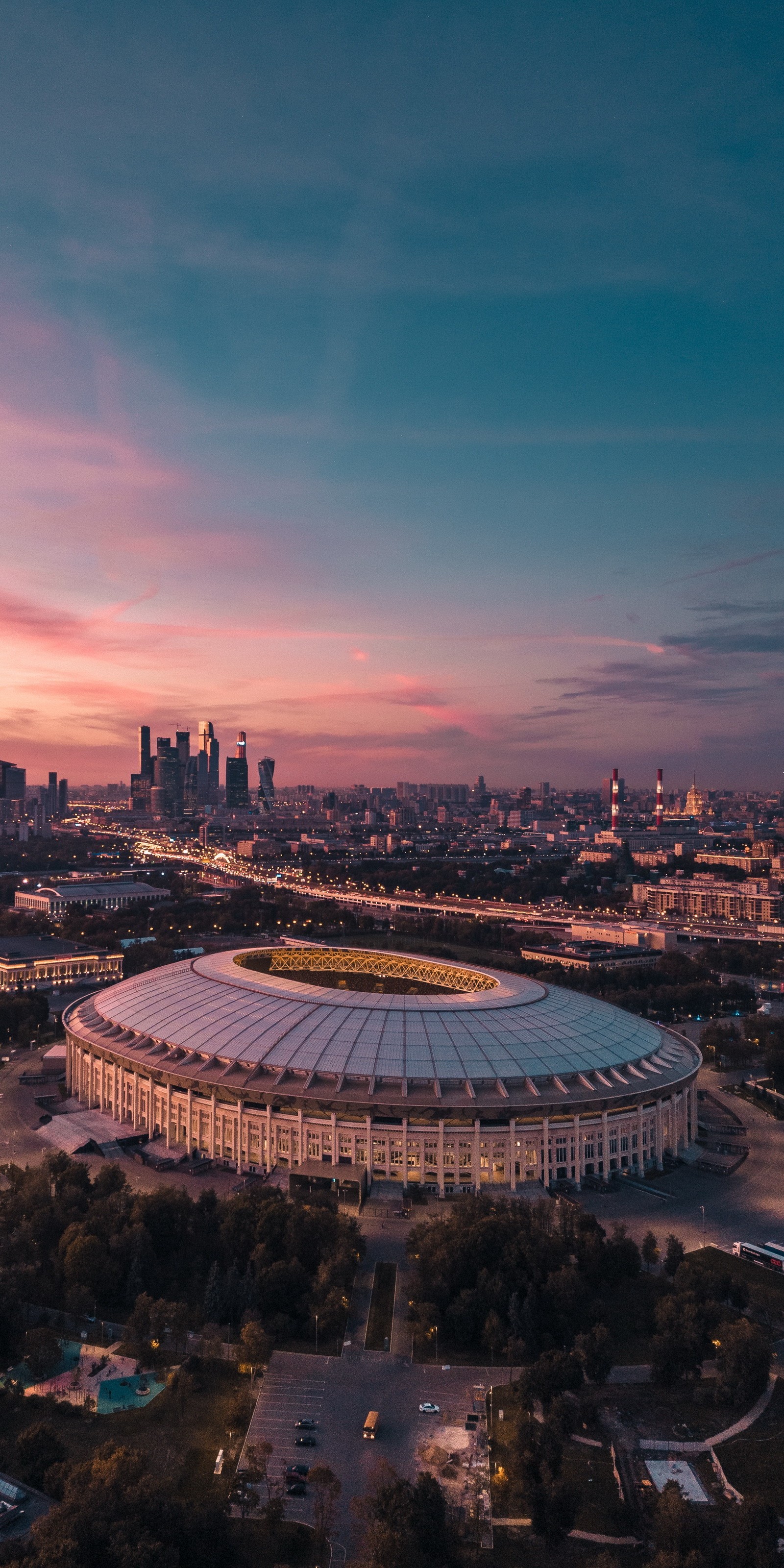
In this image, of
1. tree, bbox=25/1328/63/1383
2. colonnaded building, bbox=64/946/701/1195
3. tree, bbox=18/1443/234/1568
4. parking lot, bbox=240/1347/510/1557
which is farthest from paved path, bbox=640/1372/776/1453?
tree, bbox=25/1328/63/1383

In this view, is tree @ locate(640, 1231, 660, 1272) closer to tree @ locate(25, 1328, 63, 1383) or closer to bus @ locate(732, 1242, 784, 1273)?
bus @ locate(732, 1242, 784, 1273)

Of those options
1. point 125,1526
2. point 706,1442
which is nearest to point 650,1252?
point 706,1442

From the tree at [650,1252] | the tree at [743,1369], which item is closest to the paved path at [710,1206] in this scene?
the tree at [650,1252]

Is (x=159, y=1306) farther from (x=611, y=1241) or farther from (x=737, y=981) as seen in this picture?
(x=737, y=981)

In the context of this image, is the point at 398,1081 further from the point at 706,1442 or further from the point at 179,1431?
the point at 706,1442

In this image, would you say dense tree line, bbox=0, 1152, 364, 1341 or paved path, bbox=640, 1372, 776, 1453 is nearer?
paved path, bbox=640, 1372, 776, 1453

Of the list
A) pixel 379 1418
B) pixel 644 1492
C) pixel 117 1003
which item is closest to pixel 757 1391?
pixel 644 1492
